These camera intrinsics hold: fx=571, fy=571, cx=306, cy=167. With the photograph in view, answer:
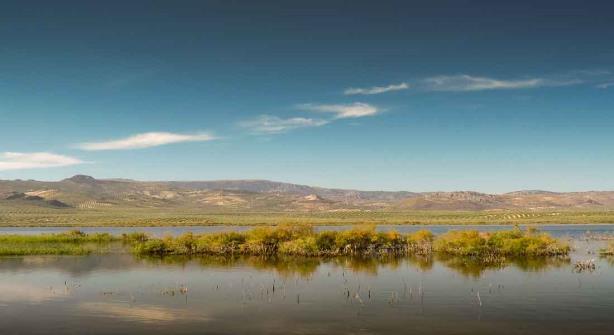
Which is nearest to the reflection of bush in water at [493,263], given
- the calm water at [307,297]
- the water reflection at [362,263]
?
the water reflection at [362,263]

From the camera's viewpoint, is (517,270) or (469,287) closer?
(469,287)

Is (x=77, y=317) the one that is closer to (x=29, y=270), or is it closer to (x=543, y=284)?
(x=29, y=270)

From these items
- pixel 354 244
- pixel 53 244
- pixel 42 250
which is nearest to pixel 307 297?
pixel 354 244

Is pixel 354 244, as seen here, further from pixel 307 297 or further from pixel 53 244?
pixel 53 244

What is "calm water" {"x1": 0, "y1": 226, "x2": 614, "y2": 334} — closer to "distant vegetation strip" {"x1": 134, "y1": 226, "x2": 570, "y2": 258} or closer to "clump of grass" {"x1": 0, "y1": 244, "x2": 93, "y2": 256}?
"distant vegetation strip" {"x1": 134, "y1": 226, "x2": 570, "y2": 258}

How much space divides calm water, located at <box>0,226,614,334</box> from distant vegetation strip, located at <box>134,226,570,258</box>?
4987 mm

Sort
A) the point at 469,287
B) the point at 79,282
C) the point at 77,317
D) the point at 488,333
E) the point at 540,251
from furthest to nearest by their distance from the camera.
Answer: the point at 540,251
the point at 79,282
the point at 469,287
the point at 77,317
the point at 488,333

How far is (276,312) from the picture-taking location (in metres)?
31.7

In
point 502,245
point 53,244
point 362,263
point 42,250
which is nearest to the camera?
point 362,263

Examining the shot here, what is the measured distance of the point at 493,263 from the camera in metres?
52.5

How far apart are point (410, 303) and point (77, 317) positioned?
18.9 m

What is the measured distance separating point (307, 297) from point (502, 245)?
102 feet

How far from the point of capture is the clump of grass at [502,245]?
58281 mm

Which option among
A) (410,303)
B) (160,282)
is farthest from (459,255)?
(160,282)
